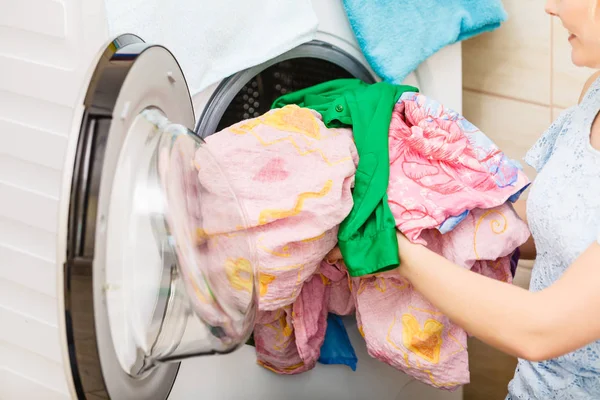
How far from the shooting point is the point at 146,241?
82cm

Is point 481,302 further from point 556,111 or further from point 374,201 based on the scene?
point 556,111

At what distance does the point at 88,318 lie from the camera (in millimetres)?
686

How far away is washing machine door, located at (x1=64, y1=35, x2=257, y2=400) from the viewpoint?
68 cm

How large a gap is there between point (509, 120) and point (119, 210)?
3.46 ft

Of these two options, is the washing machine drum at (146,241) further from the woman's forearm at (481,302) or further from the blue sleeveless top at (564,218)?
the blue sleeveless top at (564,218)

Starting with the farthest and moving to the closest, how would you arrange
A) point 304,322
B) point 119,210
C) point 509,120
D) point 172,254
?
1. point 509,120
2. point 304,322
3. point 172,254
4. point 119,210

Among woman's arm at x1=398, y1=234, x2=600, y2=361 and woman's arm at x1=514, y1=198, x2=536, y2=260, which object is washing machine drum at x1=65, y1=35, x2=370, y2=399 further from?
woman's arm at x1=514, y1=198, x2=536, y2=260

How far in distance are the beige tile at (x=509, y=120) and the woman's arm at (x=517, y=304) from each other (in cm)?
65

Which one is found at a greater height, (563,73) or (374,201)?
(374,201)

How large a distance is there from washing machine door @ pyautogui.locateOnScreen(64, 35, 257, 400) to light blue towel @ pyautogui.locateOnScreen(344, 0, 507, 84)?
15.5 inches

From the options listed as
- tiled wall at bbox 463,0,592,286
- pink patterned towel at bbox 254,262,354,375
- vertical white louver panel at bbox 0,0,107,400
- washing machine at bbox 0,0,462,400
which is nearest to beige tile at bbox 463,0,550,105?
tiled wall at bbox 463,0,592,286

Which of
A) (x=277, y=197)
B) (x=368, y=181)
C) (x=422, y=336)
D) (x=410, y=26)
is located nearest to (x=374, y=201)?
(x=368, y=181)

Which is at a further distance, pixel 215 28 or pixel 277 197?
pixel 215 28

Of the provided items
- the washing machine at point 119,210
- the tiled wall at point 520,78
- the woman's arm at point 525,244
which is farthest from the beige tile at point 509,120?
the woman's arm at point 525,244
